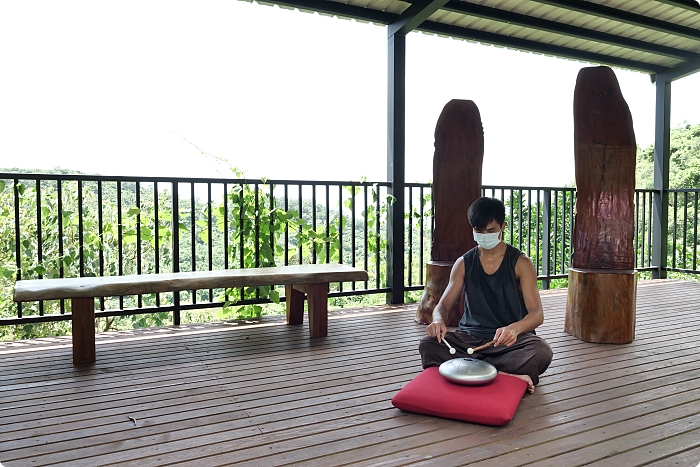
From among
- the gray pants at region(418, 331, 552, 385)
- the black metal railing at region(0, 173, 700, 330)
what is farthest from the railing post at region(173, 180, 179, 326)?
the gray pants at region(418, 331, 552, 385)

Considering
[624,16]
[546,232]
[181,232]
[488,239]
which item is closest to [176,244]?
[181,232]

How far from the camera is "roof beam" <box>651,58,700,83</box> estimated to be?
17.2 ft

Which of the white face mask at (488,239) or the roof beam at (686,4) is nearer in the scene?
the white face mask at (488,239)

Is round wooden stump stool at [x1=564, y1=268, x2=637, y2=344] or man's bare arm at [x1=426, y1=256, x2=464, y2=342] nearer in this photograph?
man's bare arm at [x1=426, y1=256, x2=464, y2=342]

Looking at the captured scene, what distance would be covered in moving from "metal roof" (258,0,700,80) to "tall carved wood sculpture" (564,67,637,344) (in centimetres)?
131

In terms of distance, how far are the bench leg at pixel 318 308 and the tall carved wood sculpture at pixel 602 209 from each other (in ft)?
5.34

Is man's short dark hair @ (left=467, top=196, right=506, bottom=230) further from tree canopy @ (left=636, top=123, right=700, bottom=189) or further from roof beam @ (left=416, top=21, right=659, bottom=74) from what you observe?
tree canopy @ (left=636, top=123, right=700, bottom=189)

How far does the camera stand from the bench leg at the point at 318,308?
122 inches

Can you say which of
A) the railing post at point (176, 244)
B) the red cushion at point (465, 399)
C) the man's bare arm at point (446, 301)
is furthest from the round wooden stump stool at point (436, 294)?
the railing post at point (176, 244)

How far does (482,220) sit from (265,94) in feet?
72.6

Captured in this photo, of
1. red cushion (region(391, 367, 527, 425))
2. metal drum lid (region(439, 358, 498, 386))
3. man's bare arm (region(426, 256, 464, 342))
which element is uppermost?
man's bare arm (region(426, 256, 464, 342))

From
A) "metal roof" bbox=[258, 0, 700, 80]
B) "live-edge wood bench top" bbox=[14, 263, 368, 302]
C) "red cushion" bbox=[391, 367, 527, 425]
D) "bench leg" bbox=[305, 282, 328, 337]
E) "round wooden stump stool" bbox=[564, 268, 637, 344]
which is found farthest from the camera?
"metal roof" bbox=[258, 0, 700, 80]

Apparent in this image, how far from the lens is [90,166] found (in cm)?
1602

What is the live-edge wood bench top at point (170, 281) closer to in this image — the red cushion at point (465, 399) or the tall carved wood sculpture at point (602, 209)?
the red cushion at point (465, 399)
